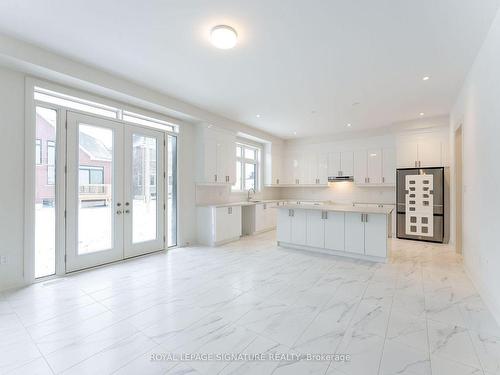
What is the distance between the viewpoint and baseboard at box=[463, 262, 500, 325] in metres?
2.34

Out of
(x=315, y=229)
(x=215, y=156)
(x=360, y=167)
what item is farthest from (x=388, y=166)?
(x=215, y=156)

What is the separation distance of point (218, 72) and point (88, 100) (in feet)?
6.66

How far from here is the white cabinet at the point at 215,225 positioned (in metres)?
5.36

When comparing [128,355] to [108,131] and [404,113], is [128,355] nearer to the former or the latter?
[108,131]

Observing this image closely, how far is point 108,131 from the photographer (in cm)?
404

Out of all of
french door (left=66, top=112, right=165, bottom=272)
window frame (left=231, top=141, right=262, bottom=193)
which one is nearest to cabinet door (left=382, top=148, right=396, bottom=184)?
window frame (left=231, top=141, right=262, bottom=193)

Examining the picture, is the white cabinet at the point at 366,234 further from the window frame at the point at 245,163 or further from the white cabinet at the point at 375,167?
the window frame at the point at 245,163

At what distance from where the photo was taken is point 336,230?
4586mm

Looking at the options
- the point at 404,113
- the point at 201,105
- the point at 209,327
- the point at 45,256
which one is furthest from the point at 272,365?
the point at 404,113

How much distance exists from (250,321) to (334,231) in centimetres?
279

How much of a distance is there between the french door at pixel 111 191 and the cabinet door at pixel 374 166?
17.4 feet

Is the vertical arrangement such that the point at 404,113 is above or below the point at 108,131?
above

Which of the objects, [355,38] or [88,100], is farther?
[88,100]

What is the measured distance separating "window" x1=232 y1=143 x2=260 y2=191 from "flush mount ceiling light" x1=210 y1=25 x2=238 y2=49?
436 cm
